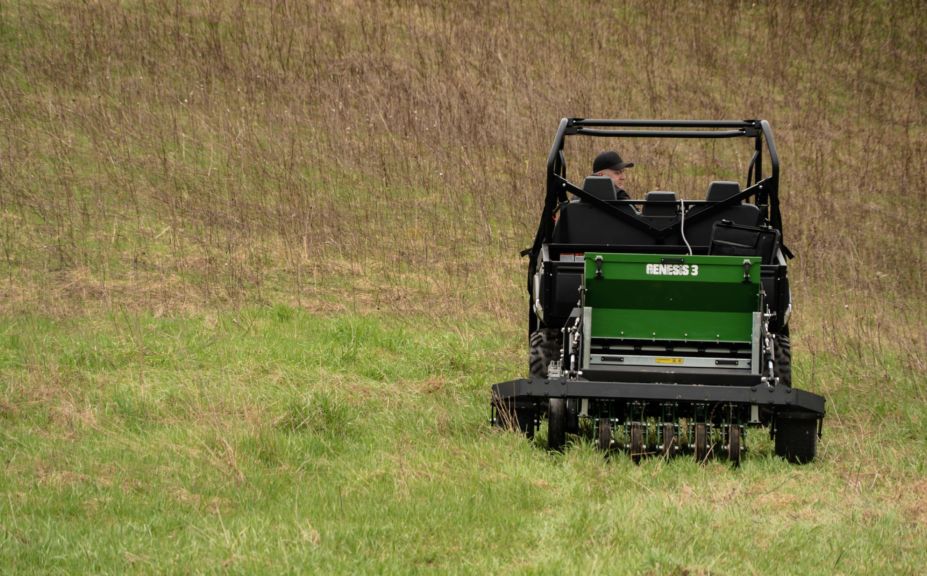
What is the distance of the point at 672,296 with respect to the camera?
8.09m

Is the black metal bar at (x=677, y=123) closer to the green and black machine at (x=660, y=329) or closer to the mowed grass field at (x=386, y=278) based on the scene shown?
the green and black machine at (x=660, y=329)

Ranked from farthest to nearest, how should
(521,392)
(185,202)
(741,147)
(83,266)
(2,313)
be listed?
1. (741,147)
2. (185,202)
3. (83,266)
4. (2,313)
5. (521,392)

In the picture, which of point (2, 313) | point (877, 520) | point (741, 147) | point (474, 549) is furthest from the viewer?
point (741, 147)

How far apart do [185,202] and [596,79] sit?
8376 millimetres

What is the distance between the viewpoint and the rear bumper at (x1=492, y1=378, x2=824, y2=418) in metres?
7.34

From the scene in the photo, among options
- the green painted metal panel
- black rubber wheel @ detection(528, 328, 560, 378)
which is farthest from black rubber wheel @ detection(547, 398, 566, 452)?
black rubber wheel @ detection(528, 328, 560, 378)

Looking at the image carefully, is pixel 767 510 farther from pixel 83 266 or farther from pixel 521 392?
pixel 83 266

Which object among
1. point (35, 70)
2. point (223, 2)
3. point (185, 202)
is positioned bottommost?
point (185, 202)

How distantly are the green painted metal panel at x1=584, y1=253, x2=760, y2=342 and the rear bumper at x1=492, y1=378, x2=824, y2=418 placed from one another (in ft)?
2.43

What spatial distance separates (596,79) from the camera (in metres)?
21.4

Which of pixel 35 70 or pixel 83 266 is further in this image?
pixel 35 70

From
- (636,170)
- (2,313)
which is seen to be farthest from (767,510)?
(636,170)

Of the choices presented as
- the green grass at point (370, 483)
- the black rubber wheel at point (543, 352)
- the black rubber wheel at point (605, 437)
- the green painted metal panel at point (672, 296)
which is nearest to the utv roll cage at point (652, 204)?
the black rubber wheel at point (543, 352)

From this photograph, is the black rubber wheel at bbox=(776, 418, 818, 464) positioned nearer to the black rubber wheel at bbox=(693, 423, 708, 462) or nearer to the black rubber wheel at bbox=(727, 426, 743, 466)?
the black rubber wheel at bbox=(727, 426, 743, 466)
